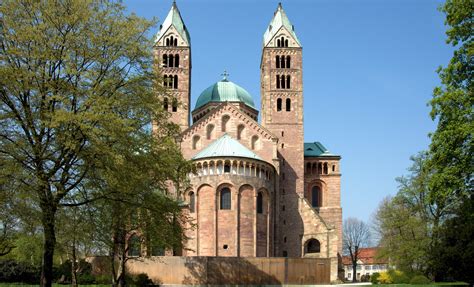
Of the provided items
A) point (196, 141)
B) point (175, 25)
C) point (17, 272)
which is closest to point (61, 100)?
point (17, 272)

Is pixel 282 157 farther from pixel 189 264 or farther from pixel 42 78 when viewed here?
pixel 42 78

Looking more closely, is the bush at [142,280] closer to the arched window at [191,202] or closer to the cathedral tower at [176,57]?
the arched window at [191,202]

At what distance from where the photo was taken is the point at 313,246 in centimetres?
5072

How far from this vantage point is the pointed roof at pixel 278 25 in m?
57.2

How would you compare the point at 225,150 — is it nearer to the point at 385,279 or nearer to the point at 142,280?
the point at 142,280

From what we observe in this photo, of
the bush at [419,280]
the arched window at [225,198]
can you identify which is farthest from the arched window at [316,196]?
the bush at [419,280]

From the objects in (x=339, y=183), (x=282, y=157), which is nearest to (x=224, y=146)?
(x=282, y=157)

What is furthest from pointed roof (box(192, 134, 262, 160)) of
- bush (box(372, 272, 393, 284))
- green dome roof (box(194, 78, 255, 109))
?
bush (box(372, 272, 393, 284))

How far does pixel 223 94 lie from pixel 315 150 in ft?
42.1

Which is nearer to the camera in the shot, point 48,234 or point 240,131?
point 48,234

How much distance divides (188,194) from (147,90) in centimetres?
2569

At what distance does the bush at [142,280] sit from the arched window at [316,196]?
79.5 feet

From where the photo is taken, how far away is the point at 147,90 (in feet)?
69.3

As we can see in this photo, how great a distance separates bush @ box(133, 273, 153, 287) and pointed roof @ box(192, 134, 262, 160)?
12644mm
